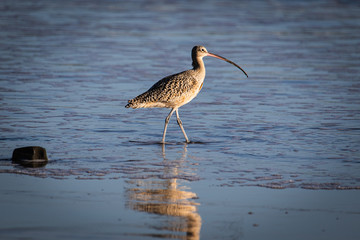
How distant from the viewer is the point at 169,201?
751 centimetres

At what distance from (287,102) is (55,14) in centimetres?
2431

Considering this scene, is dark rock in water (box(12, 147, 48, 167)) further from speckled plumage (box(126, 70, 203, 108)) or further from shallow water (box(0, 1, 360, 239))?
speckled plumage (box(126, 70, 203, 108))

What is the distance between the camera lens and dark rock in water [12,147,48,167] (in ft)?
30.3

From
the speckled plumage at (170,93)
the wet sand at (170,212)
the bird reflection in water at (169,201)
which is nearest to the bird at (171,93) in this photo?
the speckled plumage at (170,93)

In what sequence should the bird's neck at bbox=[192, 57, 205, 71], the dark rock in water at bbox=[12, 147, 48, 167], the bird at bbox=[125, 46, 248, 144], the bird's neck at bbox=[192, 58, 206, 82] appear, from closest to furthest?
1. the dark rock in water at bbox=[12, 147, 48, 167]
2. the bird at bbox=[125, 46, 248, 144]
3. the bird's neck at bbox=[192, 58, 206, 82]
4. the bird's neck at bbox=[192, 57, 205, 71]

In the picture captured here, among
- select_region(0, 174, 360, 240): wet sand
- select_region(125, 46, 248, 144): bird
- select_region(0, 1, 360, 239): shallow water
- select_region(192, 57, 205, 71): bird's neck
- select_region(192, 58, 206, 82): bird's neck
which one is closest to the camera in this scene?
select_region(0, 174, 360, 240): wet sand

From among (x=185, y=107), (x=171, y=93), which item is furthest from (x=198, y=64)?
(x=185, y=107)

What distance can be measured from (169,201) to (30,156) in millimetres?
2587

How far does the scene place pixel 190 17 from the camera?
36.5m

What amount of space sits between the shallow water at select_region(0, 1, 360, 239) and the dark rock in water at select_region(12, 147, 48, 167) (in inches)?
5.4

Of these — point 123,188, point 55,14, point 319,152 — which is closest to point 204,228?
point 123,188

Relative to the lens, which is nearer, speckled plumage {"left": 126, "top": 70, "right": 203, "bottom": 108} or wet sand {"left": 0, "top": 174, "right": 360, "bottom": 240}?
wet sand {"left": 0, "top": 174, "right": 360, "bottom": 240}

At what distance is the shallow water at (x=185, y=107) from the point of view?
893 cm

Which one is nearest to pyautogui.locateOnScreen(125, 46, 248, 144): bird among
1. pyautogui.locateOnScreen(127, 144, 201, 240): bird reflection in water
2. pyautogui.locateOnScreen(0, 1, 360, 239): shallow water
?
pyautogui.locateOnScreen(0, 1, 360, 239): shallow water
